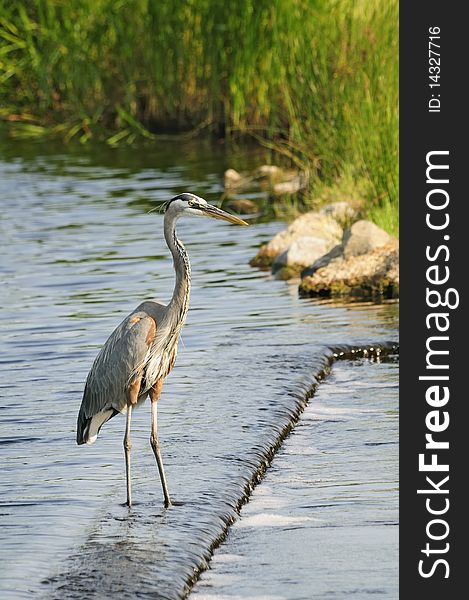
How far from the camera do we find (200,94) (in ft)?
64.4

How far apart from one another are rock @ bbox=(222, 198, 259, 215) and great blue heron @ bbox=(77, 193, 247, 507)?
8601 millimetres

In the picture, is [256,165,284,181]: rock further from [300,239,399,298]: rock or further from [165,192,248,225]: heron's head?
[165,192,248,225]: heron's head

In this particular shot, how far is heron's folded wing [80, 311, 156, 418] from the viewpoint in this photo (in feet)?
19.0

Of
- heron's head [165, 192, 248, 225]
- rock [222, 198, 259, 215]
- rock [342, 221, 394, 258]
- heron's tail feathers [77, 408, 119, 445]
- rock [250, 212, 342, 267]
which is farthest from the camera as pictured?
rock [222, 198, 259, 215]

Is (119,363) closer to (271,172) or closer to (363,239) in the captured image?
(363,239)

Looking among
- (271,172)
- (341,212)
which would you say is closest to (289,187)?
(271,172)

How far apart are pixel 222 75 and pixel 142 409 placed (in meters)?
11.9

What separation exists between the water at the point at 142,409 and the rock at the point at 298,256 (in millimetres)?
183

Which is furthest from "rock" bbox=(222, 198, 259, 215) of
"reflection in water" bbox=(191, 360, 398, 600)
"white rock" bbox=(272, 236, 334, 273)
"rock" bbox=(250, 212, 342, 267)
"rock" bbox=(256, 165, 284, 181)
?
"reflection in water" bbox=(191, 360, 398, 600)

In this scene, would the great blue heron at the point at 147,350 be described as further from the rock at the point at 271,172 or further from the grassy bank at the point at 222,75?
the rock at the point at 271,172

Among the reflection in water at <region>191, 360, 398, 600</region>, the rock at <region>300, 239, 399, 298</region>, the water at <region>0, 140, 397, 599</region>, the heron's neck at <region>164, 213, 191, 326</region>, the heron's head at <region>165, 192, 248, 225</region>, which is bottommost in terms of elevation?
the reflection in water at <region>191, 360, 398, 600</region>

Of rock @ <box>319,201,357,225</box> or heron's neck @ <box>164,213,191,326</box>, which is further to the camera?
rock @ <box>319,201,357,225</box>

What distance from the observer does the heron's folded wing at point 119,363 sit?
5.80 metres

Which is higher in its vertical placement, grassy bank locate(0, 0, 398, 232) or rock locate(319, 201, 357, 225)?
grassy bank locate(0, 0, 398, 232)
